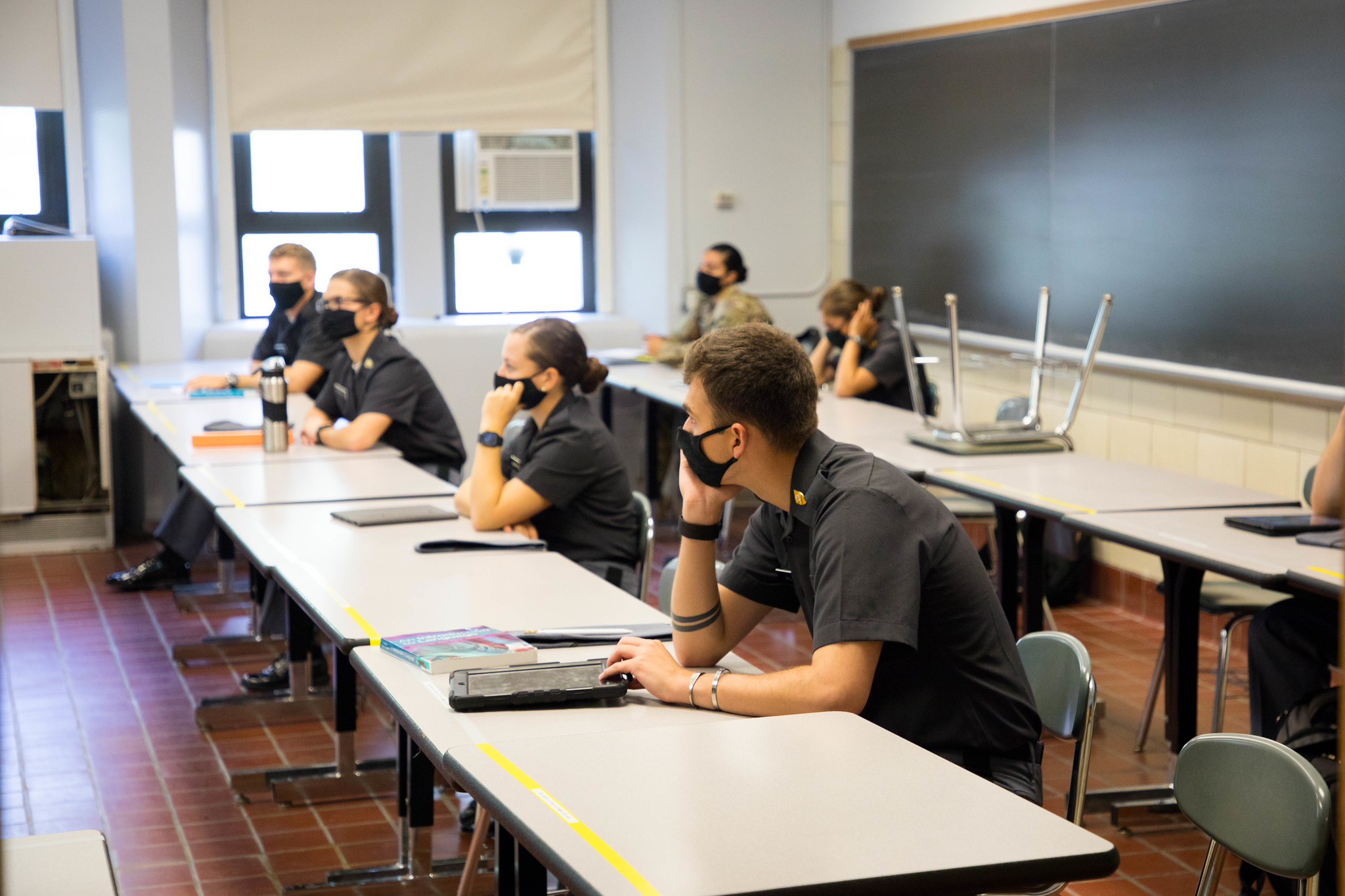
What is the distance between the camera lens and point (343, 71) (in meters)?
7.11

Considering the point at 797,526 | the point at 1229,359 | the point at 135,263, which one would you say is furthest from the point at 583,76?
the point at 797,526

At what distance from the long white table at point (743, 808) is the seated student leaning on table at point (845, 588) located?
78mm

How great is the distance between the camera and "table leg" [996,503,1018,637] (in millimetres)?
3848

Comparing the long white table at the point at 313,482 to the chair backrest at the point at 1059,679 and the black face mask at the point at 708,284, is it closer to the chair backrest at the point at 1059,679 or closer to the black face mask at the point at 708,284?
the chair backrest at the point at 1059,679

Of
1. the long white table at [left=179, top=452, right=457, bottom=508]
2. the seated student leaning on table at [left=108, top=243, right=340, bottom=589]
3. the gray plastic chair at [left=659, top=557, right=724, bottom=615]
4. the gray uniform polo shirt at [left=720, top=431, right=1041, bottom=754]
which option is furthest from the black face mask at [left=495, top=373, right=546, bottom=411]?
the seated student leaning on table at [left=108, top=243, right=340, bottom=589]

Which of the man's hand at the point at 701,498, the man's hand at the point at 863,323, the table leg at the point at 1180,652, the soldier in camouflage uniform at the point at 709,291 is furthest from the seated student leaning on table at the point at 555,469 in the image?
the soldier in camouflage uniform at the point at 709,291

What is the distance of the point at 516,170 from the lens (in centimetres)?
755

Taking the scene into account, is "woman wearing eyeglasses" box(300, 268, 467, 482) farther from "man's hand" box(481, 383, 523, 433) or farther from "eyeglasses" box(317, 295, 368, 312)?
"man's hand" box(481, 383, 523, 433)

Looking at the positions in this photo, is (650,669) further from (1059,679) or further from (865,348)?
(865,348)

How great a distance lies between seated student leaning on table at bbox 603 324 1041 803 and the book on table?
210mm

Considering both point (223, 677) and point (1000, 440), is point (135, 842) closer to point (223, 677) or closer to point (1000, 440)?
point (223, 677)

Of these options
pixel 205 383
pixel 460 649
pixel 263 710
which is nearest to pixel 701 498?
pixel 460 649

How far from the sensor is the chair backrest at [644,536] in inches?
135

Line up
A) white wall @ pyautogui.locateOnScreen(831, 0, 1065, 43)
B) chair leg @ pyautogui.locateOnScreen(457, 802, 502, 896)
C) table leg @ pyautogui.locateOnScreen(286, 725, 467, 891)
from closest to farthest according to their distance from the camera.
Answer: chair leg @ pyautogui.locateOnScreen(457, 802, 502, 896), table leg @ pyautogui.locateOnScreen(286, 725, 467, 891), white wall @ pyautogui.locateOnScreen(831, 0, 1065, 43)
